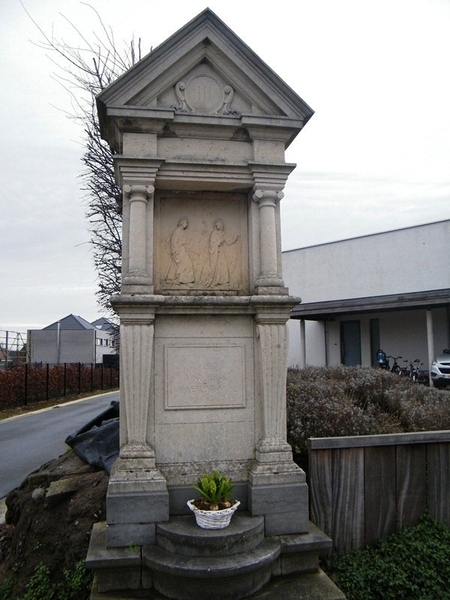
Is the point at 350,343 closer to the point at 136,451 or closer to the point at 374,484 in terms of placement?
the point at 374,484

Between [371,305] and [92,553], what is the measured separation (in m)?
15.4

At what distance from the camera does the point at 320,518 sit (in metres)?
4.19

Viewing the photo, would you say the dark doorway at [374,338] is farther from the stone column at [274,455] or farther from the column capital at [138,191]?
the column capital at [138,191]

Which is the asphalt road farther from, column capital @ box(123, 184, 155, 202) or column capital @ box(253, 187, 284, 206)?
column capital @ box(253, 187, 284, 206)

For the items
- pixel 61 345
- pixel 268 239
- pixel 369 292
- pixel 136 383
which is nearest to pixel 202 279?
pixel 268 239

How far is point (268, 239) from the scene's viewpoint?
4.21m

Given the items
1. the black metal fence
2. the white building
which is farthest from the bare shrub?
the black metal fence

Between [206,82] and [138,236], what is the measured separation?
1527mm

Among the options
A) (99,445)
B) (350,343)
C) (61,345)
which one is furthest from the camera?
(61,345)

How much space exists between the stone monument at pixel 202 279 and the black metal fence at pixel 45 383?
15.4 meters

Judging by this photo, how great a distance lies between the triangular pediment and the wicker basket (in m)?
3.13

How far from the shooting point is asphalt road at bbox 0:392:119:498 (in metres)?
8.16

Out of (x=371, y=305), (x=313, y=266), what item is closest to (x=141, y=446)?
(x=371, y=305)

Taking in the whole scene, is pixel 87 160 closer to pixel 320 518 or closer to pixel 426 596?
pixel 320 518
